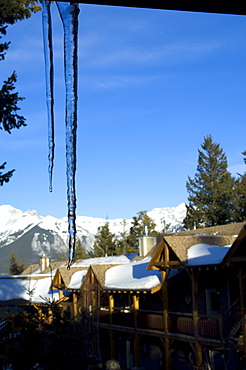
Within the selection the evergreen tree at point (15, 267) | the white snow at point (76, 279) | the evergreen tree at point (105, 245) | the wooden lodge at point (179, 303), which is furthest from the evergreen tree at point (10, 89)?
the evergreen tree at point (15, 267)

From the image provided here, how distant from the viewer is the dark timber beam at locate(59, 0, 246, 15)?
166cm

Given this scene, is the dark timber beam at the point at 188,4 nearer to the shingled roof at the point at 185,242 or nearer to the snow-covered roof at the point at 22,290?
the shingled roof at the point at 185,242

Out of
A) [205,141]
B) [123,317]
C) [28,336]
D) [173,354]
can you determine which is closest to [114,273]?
[123,317]

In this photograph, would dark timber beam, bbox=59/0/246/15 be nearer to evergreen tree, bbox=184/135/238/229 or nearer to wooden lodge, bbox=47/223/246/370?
wooden lodge, bbox=47/223/246/370

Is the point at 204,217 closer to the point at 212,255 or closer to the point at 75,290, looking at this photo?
the point at 75,290

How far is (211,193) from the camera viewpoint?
214ft

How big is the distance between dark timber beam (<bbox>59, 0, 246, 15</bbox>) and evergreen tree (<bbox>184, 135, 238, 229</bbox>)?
5597cm

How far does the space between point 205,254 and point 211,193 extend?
4762cm

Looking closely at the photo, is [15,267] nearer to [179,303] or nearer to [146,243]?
[146,243]

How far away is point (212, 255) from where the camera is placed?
1836 cm

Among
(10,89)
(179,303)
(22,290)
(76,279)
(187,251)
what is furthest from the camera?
(22,290)

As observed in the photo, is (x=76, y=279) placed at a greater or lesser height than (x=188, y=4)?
lesser

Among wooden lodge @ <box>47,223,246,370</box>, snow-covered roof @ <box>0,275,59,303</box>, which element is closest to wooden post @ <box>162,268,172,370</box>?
wooden lodge @ <box>47,223,246,370</box>

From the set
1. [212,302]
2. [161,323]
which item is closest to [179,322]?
[161,323]
